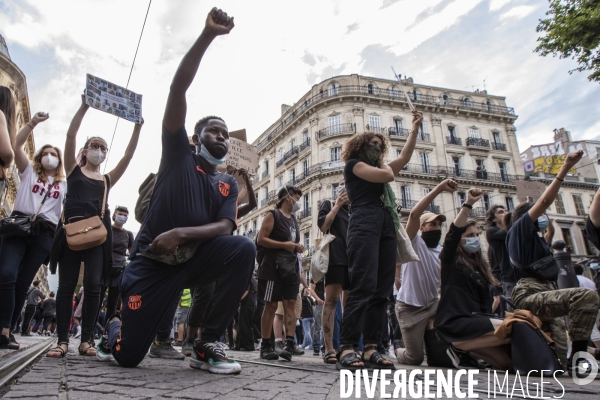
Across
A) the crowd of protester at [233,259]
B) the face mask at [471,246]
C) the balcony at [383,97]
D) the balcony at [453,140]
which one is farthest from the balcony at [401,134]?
the face mask at [471,246]

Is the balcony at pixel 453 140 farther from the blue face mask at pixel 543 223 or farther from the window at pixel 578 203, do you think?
the blue face mask at pixel 543 223

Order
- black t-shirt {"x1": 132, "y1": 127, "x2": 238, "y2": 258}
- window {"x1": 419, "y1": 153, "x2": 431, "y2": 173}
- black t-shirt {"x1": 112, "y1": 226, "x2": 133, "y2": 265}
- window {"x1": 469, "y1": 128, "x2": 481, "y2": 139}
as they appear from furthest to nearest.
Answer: window {"x1": 469, "y1": 128, "x2": 481, "y2": 139} < window {"x1": 419, "y1": 153, "x2": 431, "y2": 173} < black t-shirt {"x1": 112, "y1": 226, "x2": 133, "y2": 265} < black t-shirt {"x1": 132, "y1": 127, "x2": 238, "y2": 258}

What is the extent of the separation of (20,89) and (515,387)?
35.9 metres

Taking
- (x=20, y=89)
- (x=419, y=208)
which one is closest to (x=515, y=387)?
(x=419, y=208)

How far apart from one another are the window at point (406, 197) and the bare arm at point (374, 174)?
32.8m

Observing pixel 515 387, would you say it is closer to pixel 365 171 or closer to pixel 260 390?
pixel 260 390

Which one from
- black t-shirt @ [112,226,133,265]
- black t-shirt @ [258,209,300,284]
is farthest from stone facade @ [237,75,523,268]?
black t-shirt @ [258,209,300,284]

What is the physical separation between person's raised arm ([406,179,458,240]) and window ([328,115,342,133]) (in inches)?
1278

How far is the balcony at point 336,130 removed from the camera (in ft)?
118

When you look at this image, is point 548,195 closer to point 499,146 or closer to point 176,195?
point 176,195

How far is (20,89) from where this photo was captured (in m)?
29.5

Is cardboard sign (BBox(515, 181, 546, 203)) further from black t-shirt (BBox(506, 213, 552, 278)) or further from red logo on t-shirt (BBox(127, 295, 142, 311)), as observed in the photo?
red logo on t-shirt (BBox(127, 295, 142, 311))

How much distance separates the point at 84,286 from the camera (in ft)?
12.0

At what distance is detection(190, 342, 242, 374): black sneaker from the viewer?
2387 mm
